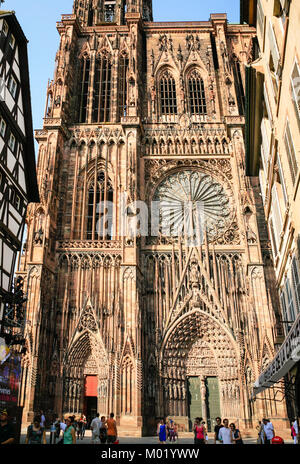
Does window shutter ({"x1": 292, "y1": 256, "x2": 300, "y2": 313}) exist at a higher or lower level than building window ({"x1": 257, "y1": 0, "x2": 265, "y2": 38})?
lower

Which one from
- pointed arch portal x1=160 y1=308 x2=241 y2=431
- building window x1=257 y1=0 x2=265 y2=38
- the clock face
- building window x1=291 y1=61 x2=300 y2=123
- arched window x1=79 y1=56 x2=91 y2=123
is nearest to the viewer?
building window x1=291 y1=61 x2=300 y2=123

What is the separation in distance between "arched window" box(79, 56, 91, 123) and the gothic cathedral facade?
93mm

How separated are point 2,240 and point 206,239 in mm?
12856

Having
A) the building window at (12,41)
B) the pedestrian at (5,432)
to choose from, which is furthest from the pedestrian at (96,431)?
the building window at (12,41)

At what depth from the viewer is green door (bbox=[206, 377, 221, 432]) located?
22.1m

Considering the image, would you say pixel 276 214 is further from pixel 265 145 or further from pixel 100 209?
pixel 100 209

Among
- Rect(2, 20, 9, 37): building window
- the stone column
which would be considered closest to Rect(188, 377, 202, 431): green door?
the stone column

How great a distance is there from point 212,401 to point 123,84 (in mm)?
22475

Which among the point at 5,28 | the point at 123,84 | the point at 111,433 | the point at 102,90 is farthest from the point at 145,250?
the point at 111,433

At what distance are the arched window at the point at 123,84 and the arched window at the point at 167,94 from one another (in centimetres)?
263

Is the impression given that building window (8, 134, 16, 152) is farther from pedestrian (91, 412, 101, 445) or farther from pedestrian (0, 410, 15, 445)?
pedestrian (0, 410, 15, 445)

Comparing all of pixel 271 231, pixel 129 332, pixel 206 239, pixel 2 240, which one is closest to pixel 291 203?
pixel 271 231

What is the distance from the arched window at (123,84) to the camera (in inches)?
1206

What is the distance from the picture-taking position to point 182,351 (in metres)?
23.1
